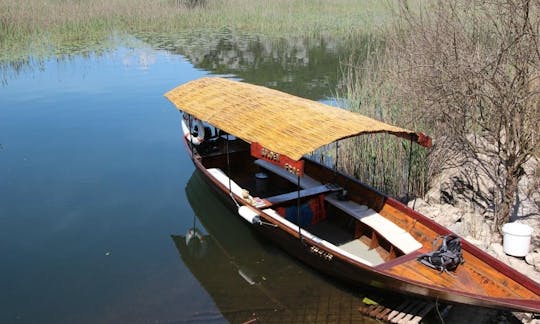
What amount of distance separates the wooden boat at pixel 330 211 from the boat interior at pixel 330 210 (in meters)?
0.02

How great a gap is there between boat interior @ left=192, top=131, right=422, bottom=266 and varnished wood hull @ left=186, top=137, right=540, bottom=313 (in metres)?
0.18

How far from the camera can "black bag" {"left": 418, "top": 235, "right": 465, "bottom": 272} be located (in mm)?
5832

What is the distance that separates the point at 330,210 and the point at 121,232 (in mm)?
3700

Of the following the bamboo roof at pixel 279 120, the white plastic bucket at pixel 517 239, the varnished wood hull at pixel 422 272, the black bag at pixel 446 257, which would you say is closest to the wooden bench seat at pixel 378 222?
the varnished wood hull at pixel 422 272

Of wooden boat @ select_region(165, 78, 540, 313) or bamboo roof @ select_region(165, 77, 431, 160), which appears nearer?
wooden boat @ select_region(165, 78, 540, 313)

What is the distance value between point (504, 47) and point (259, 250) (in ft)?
15.3

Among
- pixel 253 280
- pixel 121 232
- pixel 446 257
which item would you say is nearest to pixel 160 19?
pixel 121 232

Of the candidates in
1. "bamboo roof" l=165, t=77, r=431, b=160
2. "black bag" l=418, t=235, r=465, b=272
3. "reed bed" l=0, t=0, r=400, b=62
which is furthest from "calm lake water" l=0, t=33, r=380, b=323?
"reed bed" l=0, t=0, r=400, b=62

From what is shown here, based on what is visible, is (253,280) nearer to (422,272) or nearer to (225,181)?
(225,181)

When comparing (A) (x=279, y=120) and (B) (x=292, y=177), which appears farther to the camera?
(B) (x=292, y=177)

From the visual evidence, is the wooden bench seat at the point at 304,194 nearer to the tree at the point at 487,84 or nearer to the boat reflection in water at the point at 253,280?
the boat reflection in water at the point at 253,280

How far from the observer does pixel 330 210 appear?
8109 mm

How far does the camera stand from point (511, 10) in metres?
6.21

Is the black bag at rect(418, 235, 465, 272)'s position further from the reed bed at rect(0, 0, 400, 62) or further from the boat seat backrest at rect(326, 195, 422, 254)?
the reed bed at rect(0, 0, 400, 62)
